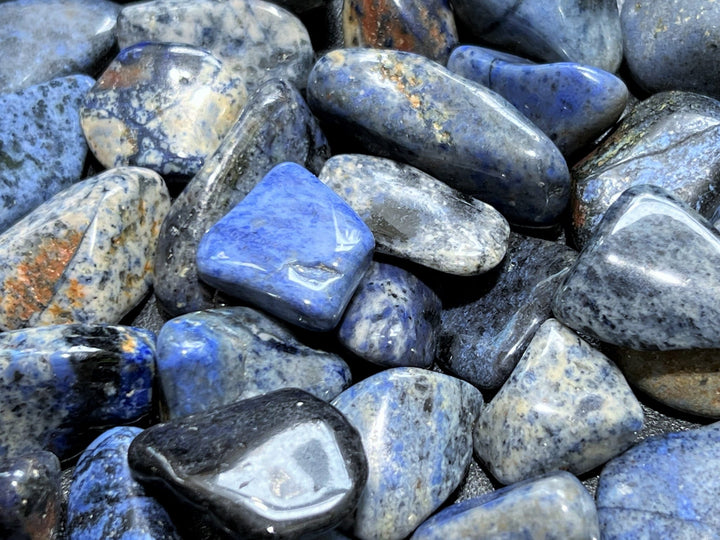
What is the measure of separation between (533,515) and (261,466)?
0.51 metres

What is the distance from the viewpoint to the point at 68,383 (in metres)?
1.64

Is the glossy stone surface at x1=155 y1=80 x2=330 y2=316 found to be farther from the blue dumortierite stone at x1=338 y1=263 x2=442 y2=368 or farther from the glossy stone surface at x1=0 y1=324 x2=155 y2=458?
the blue dumortierite stone at x1=338 y1=263 x2=442 y2=368

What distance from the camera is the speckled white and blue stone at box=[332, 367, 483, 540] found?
1.58 meters

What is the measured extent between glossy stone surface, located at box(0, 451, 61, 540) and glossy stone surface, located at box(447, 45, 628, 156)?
1369 mm

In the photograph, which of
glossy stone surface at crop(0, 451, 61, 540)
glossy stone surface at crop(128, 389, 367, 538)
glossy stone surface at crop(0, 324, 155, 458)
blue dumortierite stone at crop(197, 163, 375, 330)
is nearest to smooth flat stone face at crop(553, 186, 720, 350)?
blue dumortierite stone at crop(197, 163, 375, 330)

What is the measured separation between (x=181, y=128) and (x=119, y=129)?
6.7 inches

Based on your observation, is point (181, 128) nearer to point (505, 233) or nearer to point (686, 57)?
point (505, 233)

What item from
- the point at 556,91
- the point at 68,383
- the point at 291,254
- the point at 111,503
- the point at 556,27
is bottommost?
the point at 111,503

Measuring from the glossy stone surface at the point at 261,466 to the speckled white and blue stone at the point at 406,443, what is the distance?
11 cm

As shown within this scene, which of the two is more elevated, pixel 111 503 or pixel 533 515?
pixel 533 515

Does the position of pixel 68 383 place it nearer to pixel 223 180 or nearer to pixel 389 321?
pixel 223 180

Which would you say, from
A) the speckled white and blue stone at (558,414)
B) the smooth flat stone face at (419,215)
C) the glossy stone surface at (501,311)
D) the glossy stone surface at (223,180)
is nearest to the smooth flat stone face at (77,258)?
the glossy stone surface at (223,180)

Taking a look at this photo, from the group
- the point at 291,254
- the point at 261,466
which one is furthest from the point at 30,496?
the point at 291,254

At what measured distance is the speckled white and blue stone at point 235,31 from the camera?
2176mm
